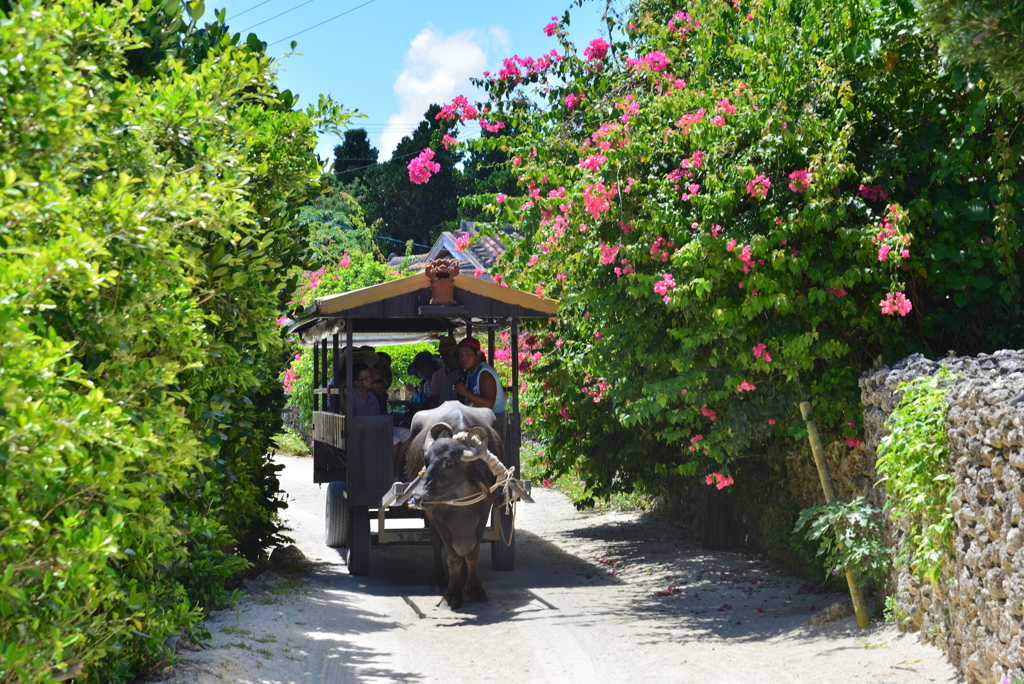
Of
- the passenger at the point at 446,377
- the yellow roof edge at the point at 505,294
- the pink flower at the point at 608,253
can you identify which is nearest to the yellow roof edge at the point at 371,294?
the yellow roof edge at the point at 505,294

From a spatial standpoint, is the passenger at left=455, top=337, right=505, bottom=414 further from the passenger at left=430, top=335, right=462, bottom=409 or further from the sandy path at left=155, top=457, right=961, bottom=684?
the sandy path at left=155, top=457, right=961, bottom=684

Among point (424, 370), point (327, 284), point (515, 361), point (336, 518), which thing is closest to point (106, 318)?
point (515, 361)

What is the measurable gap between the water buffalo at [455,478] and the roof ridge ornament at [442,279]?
1183 millimetres

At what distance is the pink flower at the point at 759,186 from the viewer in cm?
647

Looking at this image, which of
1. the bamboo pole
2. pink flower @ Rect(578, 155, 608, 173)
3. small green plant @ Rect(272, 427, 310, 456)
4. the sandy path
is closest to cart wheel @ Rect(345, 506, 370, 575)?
the sandy path

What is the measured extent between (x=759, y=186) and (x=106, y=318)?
15.2 feet

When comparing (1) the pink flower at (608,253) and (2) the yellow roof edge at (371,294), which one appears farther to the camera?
(2) the yellow roof edge at (371,294)

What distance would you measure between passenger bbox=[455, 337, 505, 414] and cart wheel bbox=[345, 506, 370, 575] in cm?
152

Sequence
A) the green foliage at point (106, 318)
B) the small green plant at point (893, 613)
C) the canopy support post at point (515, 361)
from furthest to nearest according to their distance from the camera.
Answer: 1. the canopy support post at point (515, 361)
2. the small green plant at point (893, 613)
3. the green foliage at point (106, 318)

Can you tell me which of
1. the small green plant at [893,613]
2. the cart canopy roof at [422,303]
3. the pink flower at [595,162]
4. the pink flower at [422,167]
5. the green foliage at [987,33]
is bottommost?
the small green plant at [893,613]

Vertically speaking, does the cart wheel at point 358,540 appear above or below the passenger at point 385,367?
below

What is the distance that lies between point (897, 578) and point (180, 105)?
545 centimetres

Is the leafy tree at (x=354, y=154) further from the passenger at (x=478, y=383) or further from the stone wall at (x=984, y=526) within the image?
the stone wall at (x=984, y=526)

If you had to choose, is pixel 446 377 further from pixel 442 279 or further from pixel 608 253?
pixel 608 253
